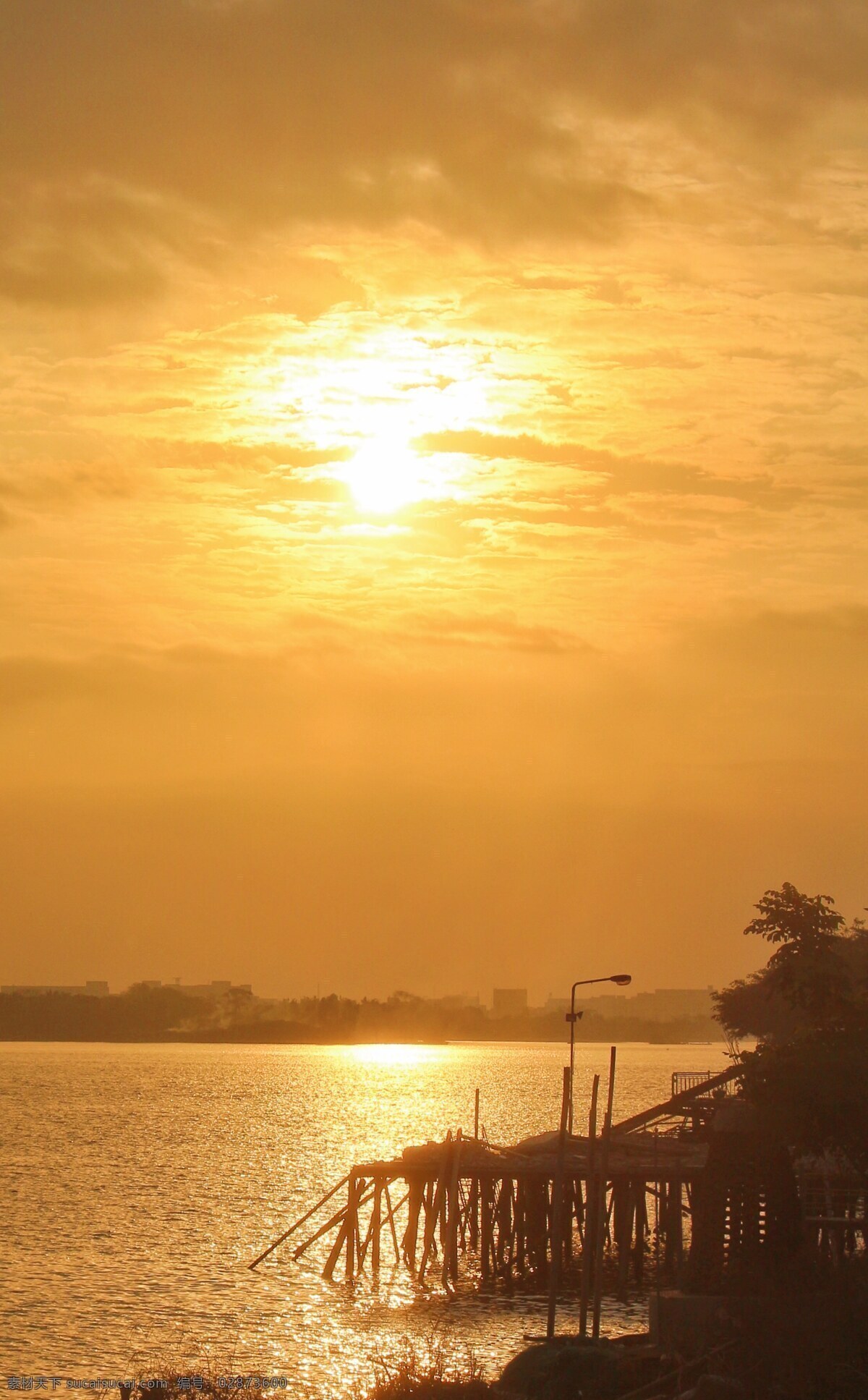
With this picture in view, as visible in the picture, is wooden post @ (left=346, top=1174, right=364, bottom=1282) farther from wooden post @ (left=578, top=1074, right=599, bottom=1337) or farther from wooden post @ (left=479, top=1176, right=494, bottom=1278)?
wooden post @ (left=578, top=1074, right=599, bottom=1337)

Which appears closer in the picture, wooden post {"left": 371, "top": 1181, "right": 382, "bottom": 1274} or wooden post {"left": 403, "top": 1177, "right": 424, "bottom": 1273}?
wooden post {"left": 371, "top": 1181, "right": 382, "bottom": 1274}

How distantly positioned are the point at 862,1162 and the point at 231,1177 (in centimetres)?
5475

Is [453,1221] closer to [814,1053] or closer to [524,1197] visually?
[524,1197]

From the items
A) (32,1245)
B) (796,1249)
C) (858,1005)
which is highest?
(858,1005)

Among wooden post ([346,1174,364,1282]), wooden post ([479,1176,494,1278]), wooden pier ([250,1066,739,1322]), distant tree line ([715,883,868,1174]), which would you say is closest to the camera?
distant tree line ([715,883,868,1174])

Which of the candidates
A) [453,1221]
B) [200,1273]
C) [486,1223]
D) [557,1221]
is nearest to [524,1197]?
[486,1223]

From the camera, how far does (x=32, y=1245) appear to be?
195 ft

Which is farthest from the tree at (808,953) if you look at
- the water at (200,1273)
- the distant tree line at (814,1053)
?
the water at (200,1273)

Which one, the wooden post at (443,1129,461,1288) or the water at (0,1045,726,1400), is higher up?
the wooden post at (443,1129,461,1288)

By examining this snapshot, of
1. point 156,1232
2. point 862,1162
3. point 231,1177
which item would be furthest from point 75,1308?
point 231,1177

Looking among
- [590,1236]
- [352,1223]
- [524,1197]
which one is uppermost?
[590,1236]

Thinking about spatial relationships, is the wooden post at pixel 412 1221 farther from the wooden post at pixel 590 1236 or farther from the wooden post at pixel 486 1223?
A: the wooden post at pixel 590 1236

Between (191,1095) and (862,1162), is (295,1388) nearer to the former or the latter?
(862,1162)

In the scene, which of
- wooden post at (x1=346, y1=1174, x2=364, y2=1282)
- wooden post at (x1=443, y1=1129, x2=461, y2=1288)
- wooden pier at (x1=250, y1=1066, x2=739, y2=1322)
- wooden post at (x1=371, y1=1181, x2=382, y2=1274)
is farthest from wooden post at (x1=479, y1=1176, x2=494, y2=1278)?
wooden post at (x1=346, y1=1174, x2=364, y2=1282)
